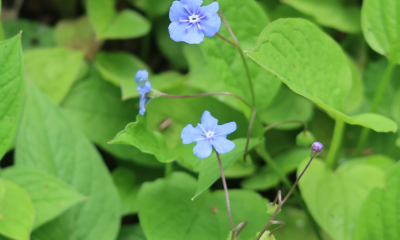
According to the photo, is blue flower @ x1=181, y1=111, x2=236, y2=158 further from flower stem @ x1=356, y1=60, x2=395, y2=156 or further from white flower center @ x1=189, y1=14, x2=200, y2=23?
flower stem @ x1=356, y1=60, x2=395, y2=156

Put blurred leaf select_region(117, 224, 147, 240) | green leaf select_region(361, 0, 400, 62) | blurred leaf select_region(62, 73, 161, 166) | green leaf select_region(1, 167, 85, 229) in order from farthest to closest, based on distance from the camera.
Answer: blurred leaf select_region(62, 73, 161, 166)
blurred leaf select_region(117, 224, 147, 240)
green leaf select_region(361, 0, 400, 62)
green leaf select_region(1, 167, 85, 229)

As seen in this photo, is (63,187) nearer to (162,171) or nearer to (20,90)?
(20,90)

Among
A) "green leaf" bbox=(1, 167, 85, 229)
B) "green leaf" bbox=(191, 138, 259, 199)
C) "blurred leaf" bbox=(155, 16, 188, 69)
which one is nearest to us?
"green leaf" bbox=(191, 138, 259, 199)

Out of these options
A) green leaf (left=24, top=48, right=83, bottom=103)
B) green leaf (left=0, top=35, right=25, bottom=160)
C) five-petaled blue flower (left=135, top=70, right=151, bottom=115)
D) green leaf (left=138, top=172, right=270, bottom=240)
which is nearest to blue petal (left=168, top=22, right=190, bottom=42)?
five-petaled blue flower (left=135, top=70, right=151, bottom=115)

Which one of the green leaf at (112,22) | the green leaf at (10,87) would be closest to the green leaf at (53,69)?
the green leaf at (112,22)

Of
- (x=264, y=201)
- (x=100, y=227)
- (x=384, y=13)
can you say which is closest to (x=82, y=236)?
(x=100, y=227)
